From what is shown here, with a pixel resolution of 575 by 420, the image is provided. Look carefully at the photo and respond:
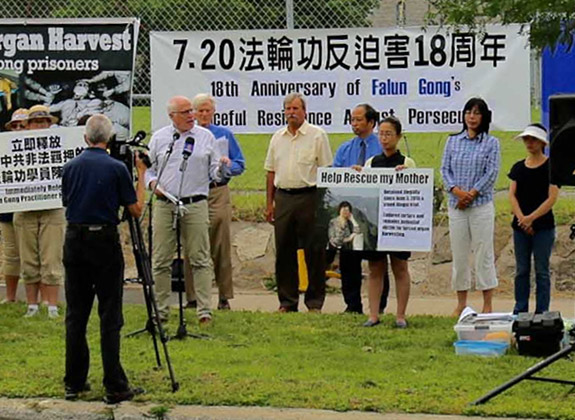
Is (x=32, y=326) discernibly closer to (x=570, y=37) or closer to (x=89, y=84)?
(x=89, y=84)

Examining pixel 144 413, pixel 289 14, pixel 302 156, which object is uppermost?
pixel 289 14

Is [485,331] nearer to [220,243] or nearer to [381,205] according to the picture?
[381,205]

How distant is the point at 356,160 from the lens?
37.4ft

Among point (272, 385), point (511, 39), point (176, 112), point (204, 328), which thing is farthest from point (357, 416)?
point (511, 39)

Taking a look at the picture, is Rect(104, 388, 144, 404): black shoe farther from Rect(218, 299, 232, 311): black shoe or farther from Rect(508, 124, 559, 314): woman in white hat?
Rect(508, 124, 559, 314): woman in white hat

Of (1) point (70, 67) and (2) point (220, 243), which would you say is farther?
(1) point (70, 67)

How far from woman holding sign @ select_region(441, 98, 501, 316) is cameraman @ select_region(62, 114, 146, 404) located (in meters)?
3.72

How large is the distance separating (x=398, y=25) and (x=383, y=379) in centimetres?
539

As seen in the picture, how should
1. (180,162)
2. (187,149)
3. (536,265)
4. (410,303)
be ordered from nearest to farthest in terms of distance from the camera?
(187,149), (180,162), (536,265), (410,303)

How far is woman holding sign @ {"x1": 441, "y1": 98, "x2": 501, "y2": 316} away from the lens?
10.7 m

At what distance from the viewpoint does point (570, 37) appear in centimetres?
855

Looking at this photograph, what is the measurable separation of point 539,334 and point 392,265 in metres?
1.98

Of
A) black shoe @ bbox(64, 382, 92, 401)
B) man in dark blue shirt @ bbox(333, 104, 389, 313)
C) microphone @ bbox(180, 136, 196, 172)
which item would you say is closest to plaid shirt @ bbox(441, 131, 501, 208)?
man in dark blue shirt @ bbox(333, 104, 389, 313)

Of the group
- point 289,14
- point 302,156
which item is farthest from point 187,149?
point 289,14
